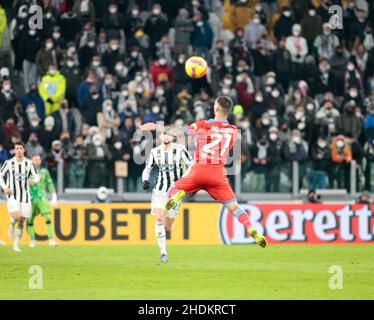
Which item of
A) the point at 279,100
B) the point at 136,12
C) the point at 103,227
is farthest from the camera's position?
the point at 136,12

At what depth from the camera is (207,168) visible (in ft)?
54.4

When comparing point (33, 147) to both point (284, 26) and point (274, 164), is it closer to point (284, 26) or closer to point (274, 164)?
point (274, 164)

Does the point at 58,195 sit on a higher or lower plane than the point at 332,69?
lower

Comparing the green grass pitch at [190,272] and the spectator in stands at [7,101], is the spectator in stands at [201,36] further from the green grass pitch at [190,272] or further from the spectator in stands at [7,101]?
the green grass pitch at [190,272]

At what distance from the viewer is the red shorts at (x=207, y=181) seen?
54.4 feet

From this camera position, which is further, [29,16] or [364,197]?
[29,16]

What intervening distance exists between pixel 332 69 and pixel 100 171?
7182mm

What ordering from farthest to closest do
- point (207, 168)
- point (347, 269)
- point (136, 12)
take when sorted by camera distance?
1. point (136, 12)
2. point (347, 269)
3. point (207, 168)

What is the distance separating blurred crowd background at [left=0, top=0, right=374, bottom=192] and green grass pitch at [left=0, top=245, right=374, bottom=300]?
8.89ft

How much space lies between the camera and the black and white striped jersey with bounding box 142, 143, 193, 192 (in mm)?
19938

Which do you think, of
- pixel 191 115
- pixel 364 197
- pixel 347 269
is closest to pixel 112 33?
pixel 191 115

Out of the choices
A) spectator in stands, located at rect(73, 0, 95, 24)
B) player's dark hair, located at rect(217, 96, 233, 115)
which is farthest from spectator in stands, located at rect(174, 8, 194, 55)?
player's dark hair, located at rect(217, 96, 233, 115)

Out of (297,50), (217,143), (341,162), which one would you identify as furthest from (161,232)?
(297,50)

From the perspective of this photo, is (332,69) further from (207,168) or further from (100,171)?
(207,168)
